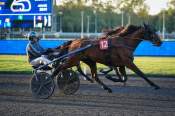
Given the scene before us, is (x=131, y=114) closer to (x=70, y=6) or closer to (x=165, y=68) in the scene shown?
(x=165, y=68)

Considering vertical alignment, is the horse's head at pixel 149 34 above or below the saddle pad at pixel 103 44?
above

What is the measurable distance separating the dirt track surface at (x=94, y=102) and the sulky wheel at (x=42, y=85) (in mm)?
194

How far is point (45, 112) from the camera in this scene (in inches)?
366

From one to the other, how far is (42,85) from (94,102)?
1.47 meters

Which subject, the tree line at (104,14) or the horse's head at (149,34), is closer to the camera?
the horse's head at (149,34)

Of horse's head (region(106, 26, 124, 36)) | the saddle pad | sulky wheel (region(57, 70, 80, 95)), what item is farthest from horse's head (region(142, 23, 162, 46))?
sulky wheel (region(57, 70, 80, 95))

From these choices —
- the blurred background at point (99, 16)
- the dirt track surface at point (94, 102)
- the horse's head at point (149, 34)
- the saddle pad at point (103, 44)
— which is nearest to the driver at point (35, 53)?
the dirt track surface at point (94, 102)

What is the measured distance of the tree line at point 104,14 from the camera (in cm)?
6232

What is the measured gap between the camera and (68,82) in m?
12.2

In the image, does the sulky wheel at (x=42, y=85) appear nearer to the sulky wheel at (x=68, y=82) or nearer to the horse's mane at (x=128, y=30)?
the sulky wheel at (x=68, y=82)

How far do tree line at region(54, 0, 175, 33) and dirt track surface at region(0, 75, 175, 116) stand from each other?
4638 centimetres

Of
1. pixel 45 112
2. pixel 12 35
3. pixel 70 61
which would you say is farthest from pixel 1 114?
pixel 12 35

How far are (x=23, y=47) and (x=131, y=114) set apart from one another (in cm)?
2396

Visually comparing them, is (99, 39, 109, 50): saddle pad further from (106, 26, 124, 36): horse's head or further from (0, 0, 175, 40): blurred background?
(0, 0, 175, 40): blurred background
